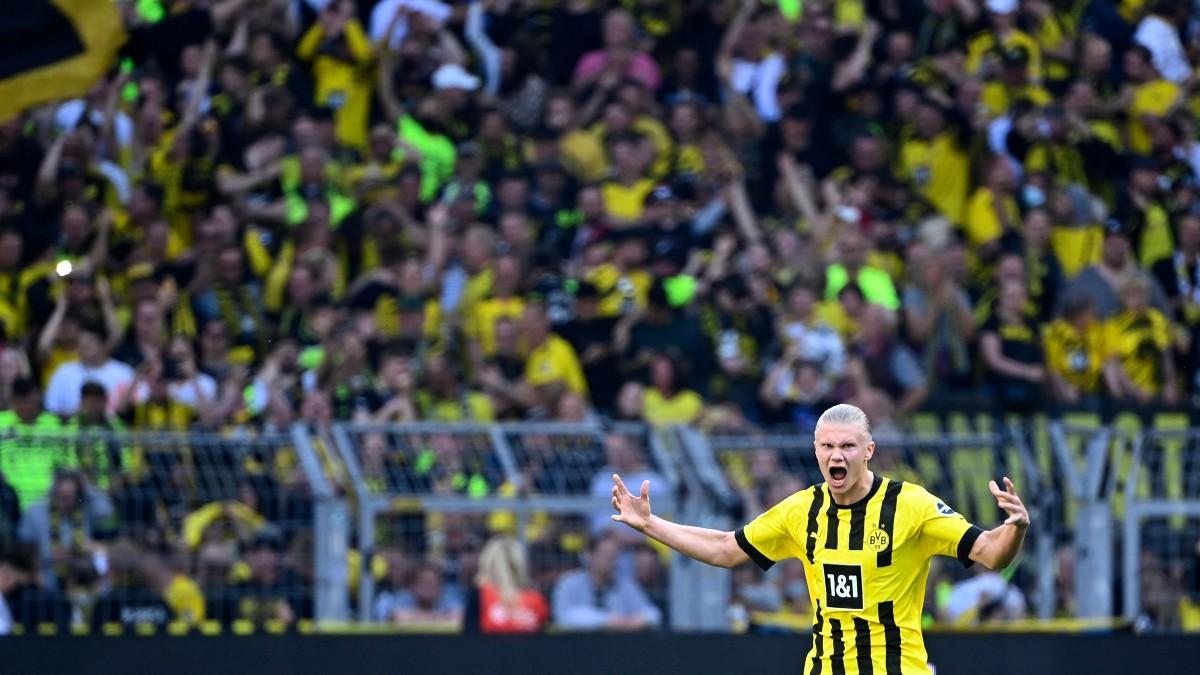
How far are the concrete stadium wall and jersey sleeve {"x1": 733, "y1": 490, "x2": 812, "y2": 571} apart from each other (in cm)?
351

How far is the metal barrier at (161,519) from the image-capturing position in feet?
33.8

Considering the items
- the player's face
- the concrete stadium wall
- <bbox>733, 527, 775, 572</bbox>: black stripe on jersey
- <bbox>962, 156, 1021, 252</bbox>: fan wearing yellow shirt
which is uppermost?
<bbox>962, 156, 1021, 252</bbox>: fan wearing yellow shirt

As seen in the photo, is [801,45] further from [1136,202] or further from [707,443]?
[707,443]

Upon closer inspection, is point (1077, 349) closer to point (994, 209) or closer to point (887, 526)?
point (994, 209)

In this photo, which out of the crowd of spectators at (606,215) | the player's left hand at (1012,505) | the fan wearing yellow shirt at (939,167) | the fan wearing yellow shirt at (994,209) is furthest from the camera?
the fan wearing yellow shirt at (939,167)

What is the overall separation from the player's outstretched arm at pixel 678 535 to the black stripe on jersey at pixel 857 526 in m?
0.53

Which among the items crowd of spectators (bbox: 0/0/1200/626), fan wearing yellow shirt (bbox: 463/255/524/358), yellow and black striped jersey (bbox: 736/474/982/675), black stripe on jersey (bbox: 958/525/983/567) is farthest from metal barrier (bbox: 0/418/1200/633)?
black stripe on jersey (bbox: 958/525/983/567)

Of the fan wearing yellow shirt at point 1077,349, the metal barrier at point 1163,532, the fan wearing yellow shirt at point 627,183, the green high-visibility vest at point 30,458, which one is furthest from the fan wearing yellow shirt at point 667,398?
the green high-visibility vest at point 30,458

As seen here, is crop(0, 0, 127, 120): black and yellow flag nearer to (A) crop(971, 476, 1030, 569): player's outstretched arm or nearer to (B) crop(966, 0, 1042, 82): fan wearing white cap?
(B) crop(966, 0, 1042, 82): fan wearing white cap

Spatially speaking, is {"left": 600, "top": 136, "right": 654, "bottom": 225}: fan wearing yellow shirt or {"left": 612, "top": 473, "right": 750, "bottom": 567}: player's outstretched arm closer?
{"left": 612, "top": 473, "right": 750, "bottom": 567}: player's outstretched arm

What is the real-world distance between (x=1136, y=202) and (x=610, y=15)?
3.94 metres

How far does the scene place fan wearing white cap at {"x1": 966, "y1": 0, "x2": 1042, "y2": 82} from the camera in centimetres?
1423

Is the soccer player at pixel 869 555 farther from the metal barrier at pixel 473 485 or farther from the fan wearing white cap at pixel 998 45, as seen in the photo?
the fan wearing white cap at pixel 998 45

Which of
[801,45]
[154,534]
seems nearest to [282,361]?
[154,534]
